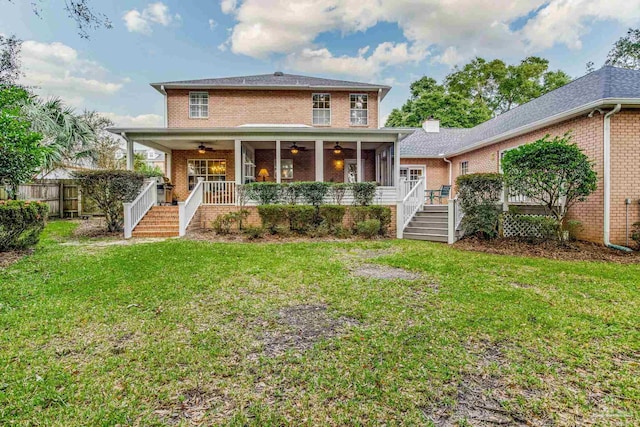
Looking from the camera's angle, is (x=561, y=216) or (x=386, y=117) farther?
(x=386, y=117)

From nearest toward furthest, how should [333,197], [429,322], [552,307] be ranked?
[429,322] < [552,307] < [333,197]

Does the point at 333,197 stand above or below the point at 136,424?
above

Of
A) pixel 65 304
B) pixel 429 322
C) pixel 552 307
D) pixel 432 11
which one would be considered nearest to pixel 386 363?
pixel 429 322

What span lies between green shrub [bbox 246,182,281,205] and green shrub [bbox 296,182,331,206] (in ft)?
2.80

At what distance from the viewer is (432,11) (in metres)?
16.2

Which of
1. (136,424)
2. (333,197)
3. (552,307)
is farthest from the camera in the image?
(333,197)

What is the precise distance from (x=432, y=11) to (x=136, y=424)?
19926 millimetres

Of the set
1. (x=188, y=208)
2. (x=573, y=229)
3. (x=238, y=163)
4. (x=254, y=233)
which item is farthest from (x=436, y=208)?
(x=188, y=208)

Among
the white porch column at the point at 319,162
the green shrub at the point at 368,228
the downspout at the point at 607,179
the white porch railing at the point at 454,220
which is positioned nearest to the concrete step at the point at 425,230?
the white porch railing at the point at 454,220

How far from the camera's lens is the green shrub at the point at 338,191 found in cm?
1045

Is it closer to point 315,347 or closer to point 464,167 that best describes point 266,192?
point 315,347

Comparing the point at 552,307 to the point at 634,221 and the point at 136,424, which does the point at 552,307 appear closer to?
the point at 136,424

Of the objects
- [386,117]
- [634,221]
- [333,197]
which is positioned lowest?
[634,221]

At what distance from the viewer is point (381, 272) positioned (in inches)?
230
